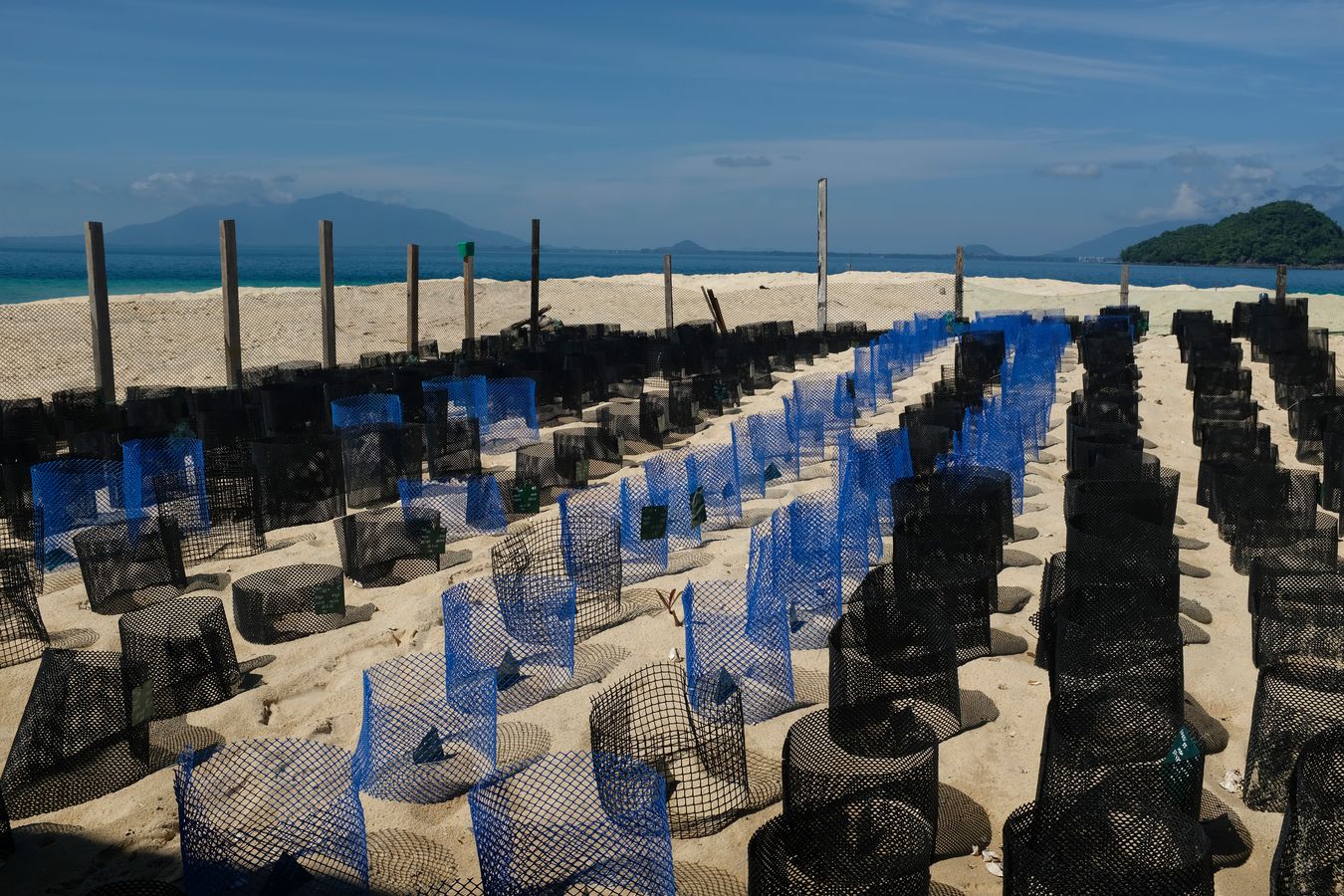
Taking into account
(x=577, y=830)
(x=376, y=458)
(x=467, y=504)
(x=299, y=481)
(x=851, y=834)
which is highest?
(x=376, y=458)

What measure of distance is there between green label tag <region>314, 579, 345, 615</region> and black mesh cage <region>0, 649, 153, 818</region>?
1421mm

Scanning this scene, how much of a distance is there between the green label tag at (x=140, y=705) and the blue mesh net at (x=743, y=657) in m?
2.59

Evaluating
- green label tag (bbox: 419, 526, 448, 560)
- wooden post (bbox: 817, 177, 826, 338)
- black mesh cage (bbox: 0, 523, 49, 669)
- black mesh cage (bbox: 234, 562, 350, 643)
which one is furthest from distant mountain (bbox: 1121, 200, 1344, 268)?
black mesh cage (bbox: 0, 523, 49, 669)

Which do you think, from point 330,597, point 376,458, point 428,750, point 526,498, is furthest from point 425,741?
point 376,458

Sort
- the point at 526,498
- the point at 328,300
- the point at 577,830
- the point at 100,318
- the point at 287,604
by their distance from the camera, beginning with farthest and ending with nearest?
the point at 328,300 → the point at 100,318 → the point at 526,498 → the point at 287,604 → the point at 577,830

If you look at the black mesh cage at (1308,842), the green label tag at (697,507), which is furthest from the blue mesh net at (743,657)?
the black mesh cage at (1308,842)

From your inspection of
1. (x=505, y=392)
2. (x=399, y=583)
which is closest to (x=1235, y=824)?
(x=399, y=583)

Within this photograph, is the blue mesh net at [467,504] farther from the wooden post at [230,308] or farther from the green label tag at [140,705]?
the wooden post at [230,308]

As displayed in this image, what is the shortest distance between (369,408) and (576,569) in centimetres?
501

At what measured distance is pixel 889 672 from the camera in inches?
200

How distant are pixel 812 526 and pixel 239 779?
3851 millimetres

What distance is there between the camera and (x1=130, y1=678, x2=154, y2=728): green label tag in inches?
196

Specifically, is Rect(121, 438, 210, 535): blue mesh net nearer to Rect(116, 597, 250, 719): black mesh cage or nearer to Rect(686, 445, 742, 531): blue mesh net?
Rect(116, 597, 250, 719): black mesh cage

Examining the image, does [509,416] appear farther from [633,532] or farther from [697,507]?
[697,507]
